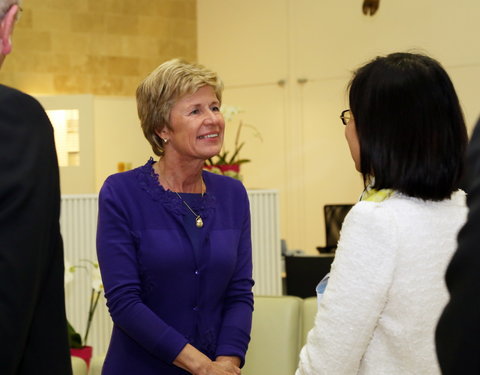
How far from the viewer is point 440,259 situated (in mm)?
1474

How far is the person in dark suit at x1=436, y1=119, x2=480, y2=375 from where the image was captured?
29.8 inches

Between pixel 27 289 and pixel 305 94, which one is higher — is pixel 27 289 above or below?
below

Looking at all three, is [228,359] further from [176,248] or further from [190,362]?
[176,248]

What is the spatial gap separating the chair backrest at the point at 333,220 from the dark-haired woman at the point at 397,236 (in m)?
5.94

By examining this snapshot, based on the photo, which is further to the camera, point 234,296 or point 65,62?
point 65,62

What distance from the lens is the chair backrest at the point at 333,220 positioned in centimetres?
745

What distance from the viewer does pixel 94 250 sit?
4.37m

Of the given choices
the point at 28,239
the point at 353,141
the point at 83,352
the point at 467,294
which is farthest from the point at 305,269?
the point at 467,294

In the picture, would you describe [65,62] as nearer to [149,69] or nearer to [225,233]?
[149,69]

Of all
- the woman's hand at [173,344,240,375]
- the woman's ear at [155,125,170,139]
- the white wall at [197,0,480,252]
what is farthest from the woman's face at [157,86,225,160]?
the white wall at [197,0,480,252]

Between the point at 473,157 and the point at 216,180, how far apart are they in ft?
5.45

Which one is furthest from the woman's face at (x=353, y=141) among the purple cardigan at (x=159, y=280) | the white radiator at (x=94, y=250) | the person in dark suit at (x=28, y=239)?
the white radiator at (x=94, y=250)

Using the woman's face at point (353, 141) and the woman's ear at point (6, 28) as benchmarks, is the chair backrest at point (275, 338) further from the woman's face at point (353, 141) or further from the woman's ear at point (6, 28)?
the woman's ear at point (6, 28)

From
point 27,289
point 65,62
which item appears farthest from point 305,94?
point 27,289
